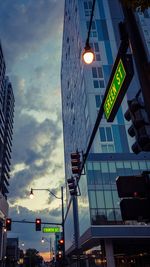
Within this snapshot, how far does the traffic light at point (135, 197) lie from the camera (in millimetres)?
4414

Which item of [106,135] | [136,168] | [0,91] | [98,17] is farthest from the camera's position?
[0,91]

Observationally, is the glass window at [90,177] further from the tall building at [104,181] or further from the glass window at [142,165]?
the glass window at [142,165]

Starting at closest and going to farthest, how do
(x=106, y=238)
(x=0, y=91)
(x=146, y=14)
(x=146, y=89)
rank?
(x=146, y=89)
(x=106, y=238)
(x=146, y=14)
(x=0, y=91)

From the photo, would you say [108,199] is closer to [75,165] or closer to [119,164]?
[119,164]

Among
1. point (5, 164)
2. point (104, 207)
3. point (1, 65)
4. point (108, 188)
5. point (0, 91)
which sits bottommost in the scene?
point (104, 207)

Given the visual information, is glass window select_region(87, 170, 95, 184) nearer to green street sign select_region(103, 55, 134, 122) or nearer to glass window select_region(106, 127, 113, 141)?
glass window select_region(106, 127, 113, 141)

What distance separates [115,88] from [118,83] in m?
0.23

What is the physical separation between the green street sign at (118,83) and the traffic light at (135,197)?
1824 mm

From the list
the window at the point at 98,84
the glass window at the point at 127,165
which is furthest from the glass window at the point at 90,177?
the window at the point at 98,84


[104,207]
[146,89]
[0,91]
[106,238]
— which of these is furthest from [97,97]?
[0,91]

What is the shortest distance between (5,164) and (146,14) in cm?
10375

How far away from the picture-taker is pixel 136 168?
43.8 m

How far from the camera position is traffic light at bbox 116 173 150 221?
14.5 ft

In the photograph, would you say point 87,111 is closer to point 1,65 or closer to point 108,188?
point 108,188
